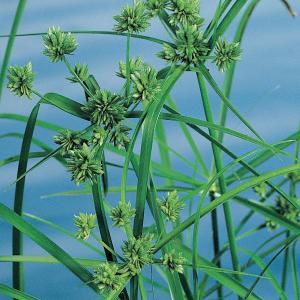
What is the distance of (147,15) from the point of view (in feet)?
2.02

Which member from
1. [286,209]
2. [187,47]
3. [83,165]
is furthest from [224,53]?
[286,209]

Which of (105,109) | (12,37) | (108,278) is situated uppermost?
(12,37)

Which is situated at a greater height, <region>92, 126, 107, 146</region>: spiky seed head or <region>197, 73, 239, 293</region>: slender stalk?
<region>197, 73, 239, 293</region>: slender stalk

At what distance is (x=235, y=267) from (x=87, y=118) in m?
0.28

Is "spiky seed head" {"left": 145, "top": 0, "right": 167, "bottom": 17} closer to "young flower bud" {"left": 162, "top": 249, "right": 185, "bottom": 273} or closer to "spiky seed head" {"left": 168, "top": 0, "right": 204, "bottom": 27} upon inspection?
"spiky seed head" {"left": 168, "top": 0, "right": 204, "bottom": 27}

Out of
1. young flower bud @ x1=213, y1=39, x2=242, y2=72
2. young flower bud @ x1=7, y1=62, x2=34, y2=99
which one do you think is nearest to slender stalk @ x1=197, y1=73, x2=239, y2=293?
young flower bud @ x1=213, y1=39, x2=242, y2=72

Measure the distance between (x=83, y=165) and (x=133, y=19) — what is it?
113mm

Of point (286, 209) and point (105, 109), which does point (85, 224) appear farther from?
point (286, 209)

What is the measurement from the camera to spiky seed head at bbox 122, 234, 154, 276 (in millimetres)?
591

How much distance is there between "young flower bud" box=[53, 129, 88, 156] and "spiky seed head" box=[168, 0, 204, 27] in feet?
0.36

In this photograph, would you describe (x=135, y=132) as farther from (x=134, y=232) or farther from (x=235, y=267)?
(x=235, y=267)

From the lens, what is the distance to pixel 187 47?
613 millimetres

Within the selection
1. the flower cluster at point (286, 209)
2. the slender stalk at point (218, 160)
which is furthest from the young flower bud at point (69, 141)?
the flower cluster at point (286, 209)

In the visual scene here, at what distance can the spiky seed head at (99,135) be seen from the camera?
0.59 m
